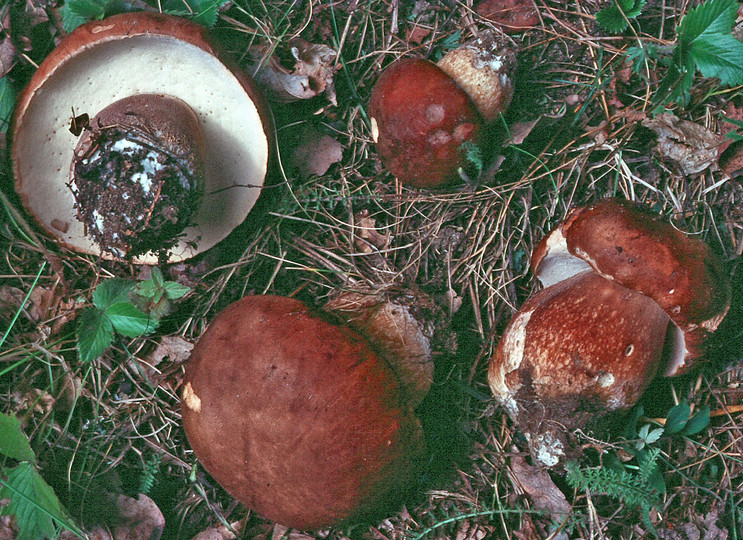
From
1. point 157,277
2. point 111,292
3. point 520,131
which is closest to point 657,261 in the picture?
point 520,131

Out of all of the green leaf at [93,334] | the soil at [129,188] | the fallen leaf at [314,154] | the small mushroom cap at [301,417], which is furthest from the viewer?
the fallen leaf at [314,154]

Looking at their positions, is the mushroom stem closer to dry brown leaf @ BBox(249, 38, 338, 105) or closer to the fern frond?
dry brown leaf @ BBox(249, 38, 338, 105)

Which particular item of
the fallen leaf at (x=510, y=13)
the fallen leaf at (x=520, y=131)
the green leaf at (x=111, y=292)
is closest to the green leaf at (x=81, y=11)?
the green leaf at (x=111, y=292)

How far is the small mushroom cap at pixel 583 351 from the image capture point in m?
1.74

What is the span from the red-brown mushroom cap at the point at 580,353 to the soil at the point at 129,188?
4.22ft

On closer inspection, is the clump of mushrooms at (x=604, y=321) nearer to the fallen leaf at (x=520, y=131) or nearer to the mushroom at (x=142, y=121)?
the fallen leaf at (x=520, y=131)

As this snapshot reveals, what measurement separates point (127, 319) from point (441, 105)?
1.43 m

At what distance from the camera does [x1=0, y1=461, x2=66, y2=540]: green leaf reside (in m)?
1.93

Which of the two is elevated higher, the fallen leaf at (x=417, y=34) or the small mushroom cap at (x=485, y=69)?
the fallen leaf at (x=417, y=34)

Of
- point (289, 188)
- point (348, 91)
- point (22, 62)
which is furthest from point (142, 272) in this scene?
point (348, 91)

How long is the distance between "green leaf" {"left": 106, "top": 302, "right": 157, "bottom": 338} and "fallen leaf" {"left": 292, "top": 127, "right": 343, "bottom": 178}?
870mm

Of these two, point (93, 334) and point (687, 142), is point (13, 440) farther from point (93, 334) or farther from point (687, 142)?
point (687, 142)

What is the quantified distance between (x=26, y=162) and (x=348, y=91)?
1257mm

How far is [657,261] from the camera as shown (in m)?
1.62
